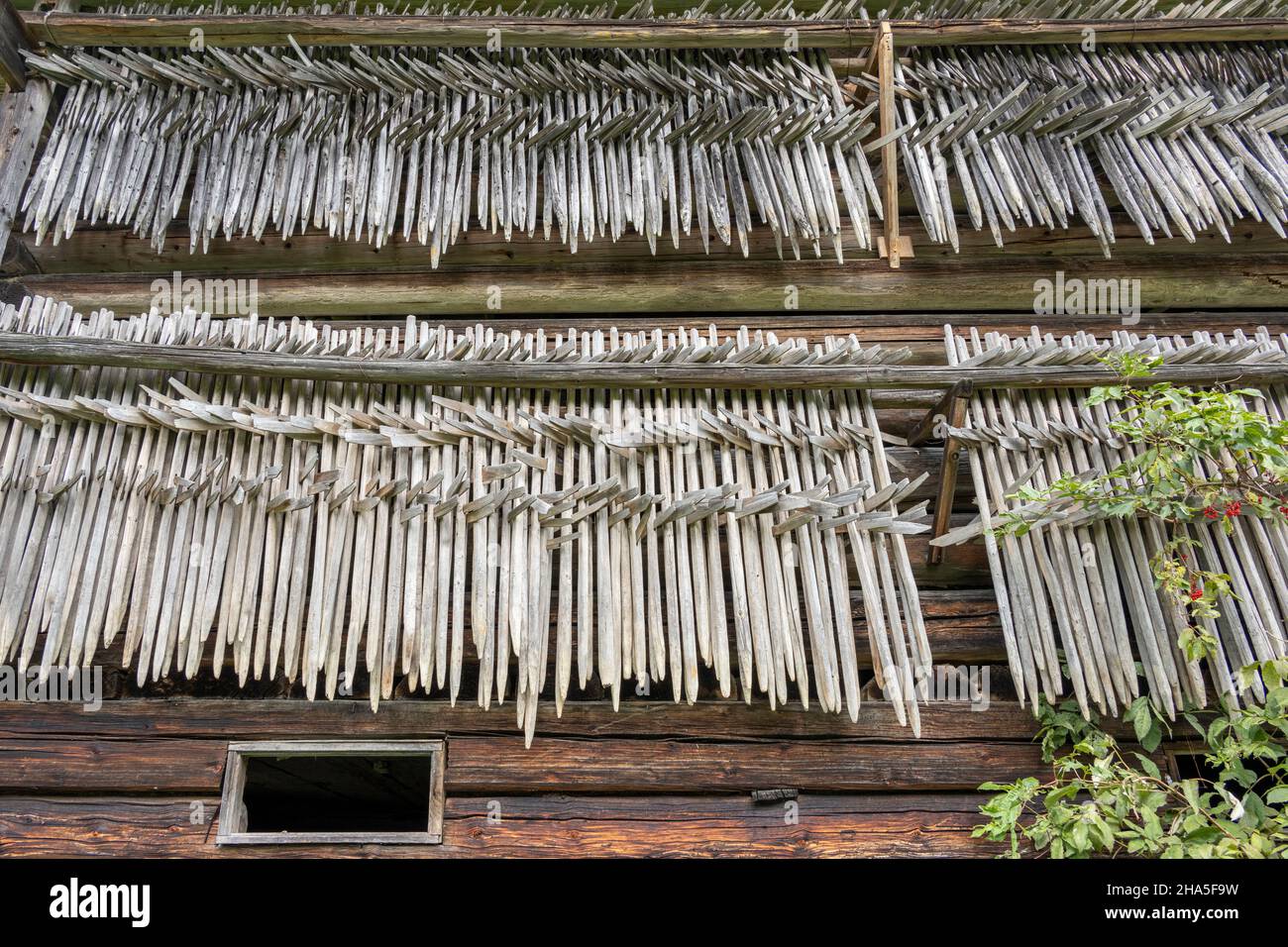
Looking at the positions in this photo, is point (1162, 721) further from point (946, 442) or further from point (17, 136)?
point (17, 136)

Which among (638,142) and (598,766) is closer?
(598,766)

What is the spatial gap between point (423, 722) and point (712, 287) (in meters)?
2.34

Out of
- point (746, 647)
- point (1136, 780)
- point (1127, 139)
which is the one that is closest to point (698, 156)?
point (1127, 139)

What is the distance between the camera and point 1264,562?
3.36m

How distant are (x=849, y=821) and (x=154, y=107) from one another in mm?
4415

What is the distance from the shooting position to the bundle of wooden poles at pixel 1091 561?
3.18 m

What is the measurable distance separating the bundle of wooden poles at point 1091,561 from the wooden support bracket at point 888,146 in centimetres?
86

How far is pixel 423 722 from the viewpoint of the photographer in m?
3.38

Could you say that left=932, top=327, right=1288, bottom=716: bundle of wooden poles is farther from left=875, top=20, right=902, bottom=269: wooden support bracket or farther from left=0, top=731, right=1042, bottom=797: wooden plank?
left=875, top=20, right=902, bottom=269: wooden support bracket

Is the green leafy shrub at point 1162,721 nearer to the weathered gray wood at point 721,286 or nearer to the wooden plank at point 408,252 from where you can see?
the weathered gray wood at point 721,286

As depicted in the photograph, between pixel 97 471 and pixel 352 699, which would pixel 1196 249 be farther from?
pixel 97 471

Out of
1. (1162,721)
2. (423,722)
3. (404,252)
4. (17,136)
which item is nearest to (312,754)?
(423,722)

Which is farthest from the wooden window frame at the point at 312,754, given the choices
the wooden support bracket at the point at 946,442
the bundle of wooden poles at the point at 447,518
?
the wooden support bracket at the point at 946,442

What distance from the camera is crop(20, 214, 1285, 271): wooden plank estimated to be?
440 centimetres
